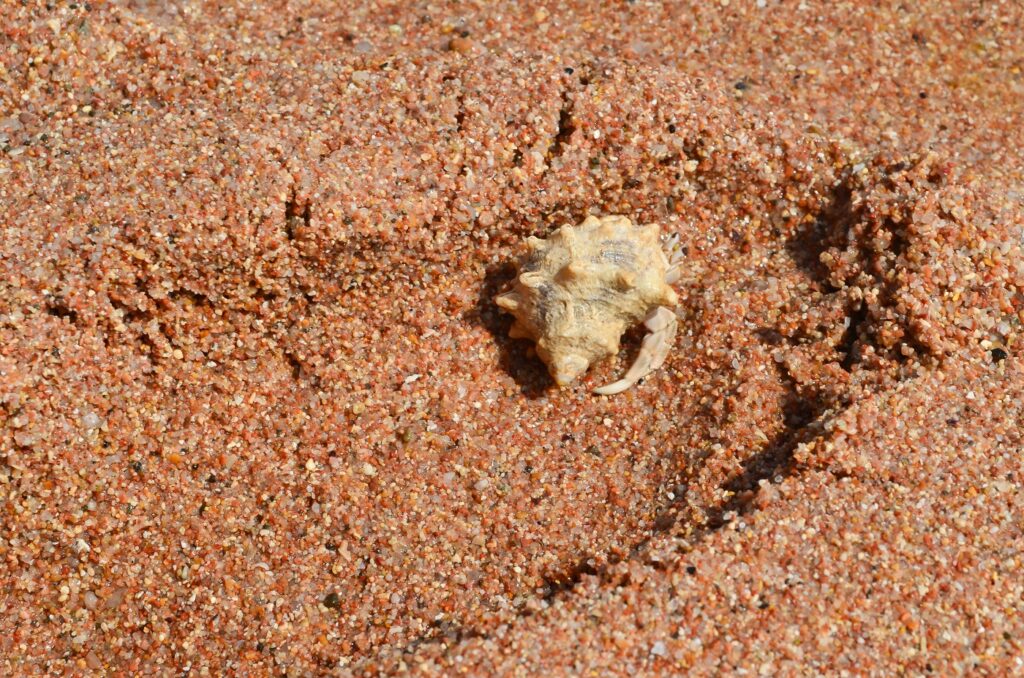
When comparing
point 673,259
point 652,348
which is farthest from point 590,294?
point 673,259

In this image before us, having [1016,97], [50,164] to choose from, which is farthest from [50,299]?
[1016,97]

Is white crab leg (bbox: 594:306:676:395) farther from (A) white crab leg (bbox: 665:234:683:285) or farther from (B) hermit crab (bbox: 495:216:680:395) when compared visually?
(A) white crab leg (bbox: 665:234:683:285)

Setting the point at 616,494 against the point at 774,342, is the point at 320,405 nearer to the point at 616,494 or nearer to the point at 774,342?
the point at 616,494

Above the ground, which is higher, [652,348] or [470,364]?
[652,348]

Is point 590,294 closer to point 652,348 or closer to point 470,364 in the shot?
point 652,348

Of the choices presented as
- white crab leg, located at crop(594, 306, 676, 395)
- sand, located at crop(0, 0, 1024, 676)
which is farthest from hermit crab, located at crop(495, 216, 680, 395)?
sand, located at crop(0, 0, 1024, 676)

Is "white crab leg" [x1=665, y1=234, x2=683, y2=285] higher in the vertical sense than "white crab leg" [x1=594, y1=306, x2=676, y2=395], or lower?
higher

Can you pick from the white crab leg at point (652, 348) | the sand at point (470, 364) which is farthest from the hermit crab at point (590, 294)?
the sand at point (470, 364)
